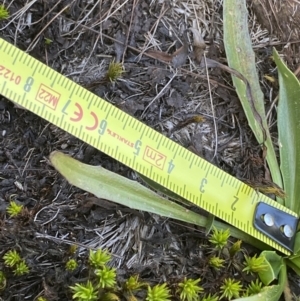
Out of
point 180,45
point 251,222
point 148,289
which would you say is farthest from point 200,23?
point 148,289

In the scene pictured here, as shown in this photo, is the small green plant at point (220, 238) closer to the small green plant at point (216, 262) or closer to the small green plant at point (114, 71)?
the small green plant at point (216, 262)

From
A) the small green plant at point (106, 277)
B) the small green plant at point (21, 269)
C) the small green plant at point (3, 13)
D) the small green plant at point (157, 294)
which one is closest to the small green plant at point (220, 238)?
the small green plant at point (157, 294)

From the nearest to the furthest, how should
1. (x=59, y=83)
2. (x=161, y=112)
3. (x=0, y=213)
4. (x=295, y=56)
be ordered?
1. (x=59, y=83)
2. (x=0, y=213)
3. (x=161, y=112)
4. (x=295, y=56)

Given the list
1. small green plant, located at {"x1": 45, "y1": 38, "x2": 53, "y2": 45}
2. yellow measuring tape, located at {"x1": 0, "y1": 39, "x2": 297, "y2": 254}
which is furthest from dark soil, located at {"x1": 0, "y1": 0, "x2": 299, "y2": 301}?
yellow measuring tape, located at {"x1": 0, "y1": 39, "x2": 297, "y2": 254}

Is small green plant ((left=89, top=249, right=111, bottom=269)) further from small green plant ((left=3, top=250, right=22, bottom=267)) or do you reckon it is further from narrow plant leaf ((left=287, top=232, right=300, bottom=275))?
narrow plant leaf ((left=287, top=232, right=300, bottom=275))

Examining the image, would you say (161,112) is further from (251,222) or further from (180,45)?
(251,222)

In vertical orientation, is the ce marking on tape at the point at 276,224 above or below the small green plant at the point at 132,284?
above
